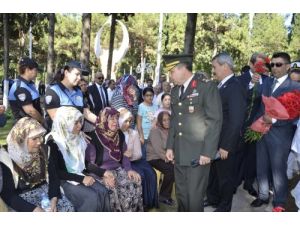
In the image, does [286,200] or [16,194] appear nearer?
[16,194]

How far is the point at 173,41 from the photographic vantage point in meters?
37.2

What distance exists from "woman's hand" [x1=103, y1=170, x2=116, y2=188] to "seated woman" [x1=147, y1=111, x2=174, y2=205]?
3.98ft

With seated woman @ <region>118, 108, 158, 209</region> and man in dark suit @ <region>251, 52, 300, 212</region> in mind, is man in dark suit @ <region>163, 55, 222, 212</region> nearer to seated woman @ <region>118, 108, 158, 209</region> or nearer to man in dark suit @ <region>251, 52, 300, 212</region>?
seated woman @ <region>118, 108, 158, 209</region>

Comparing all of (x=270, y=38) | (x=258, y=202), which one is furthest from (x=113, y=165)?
(x=270, y=38)

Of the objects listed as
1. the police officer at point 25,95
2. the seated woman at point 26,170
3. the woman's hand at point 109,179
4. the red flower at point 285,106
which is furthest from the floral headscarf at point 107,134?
the red flower at point 285,106

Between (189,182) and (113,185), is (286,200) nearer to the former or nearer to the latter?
(189,182)

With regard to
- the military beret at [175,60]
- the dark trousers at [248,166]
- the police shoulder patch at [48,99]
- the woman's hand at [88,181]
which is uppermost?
the military beret at [175,60]

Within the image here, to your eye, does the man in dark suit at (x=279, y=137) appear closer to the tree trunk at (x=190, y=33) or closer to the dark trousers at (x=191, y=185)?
the dark trousers at (x=191, y=185)

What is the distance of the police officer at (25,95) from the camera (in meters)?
5.29

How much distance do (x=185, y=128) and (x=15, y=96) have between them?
97.6 inches

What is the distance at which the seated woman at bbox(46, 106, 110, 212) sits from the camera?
13.5ft

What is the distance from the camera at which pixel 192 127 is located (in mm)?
4145
